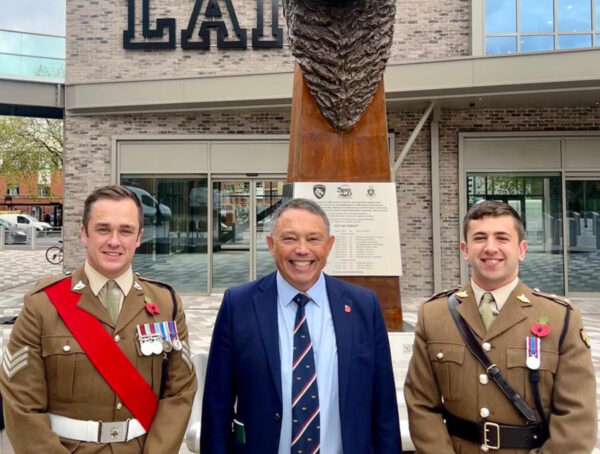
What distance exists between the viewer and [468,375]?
1980 millimetres

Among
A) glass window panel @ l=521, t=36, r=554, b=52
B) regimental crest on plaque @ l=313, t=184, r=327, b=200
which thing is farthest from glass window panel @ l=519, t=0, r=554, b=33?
regimental crest on plaque @ l=313, t=184, r=327, b=200

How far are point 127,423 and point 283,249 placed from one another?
87cm

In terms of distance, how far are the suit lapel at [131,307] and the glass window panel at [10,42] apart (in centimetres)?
1183

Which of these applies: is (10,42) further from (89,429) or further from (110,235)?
(89,429)

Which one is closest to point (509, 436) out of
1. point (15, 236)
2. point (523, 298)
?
point (523, 298)

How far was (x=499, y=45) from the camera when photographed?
34.8ft

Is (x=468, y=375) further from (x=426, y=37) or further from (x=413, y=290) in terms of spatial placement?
(x=426, y=37)

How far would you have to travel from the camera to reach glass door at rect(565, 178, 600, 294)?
35.3 ft

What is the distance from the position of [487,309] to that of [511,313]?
0.30 ft

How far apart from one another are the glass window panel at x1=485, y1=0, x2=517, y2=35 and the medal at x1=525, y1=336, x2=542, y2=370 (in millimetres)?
10160

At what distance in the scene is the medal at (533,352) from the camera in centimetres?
191

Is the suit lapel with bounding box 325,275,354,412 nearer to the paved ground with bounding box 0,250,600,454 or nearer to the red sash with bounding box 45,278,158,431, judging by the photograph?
the red sash with bounding box 45,278,158,431

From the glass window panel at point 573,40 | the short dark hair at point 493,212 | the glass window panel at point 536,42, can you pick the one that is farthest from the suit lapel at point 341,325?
the glass window panel at point 573,40

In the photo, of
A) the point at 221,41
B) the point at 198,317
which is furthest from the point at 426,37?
the point at 198,317
